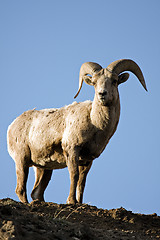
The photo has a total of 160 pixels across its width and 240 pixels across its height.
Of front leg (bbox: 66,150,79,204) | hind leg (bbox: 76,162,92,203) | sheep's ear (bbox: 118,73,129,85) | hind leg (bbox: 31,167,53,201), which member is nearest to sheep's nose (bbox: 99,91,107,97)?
sheep's ear (bbox: 118,73,129,85)

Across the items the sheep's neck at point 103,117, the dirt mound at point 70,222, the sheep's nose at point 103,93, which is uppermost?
the sheep's nose at point 103,93

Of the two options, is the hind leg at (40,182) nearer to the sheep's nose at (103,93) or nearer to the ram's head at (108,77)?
the ram's head at (108,77)

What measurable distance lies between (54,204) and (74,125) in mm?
2403

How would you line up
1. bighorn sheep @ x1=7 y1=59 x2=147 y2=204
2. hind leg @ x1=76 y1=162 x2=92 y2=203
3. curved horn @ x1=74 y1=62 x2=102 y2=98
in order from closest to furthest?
bighorn sheep @ x1=7 y1=59 x2=147 y2=204
curved horn @ x1=74 y1=62 x2=102 y2=98
hind leg @ x1=76 y1=162 x2=92 y2=203

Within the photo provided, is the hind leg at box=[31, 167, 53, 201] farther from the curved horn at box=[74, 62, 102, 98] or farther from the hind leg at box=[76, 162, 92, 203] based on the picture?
the curved horn at box=[74, 62, 102, 98]

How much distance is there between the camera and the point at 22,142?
1494cm

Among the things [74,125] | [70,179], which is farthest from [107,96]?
[70,179]

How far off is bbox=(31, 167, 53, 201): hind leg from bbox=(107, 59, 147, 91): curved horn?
13.3ft

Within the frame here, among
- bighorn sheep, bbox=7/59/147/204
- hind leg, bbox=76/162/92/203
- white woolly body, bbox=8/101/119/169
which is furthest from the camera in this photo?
hind leg, bbox=76/162/92/203

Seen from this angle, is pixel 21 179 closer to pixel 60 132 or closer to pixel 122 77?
pixel 60 132

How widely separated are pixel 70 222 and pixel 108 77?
456 centimetres

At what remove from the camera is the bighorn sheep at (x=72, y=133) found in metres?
13.1

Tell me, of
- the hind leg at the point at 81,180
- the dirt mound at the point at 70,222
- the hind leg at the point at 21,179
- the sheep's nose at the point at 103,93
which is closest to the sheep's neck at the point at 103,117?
the sheep's nose at the point at 103,93

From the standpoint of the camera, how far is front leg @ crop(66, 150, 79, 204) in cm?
1287
